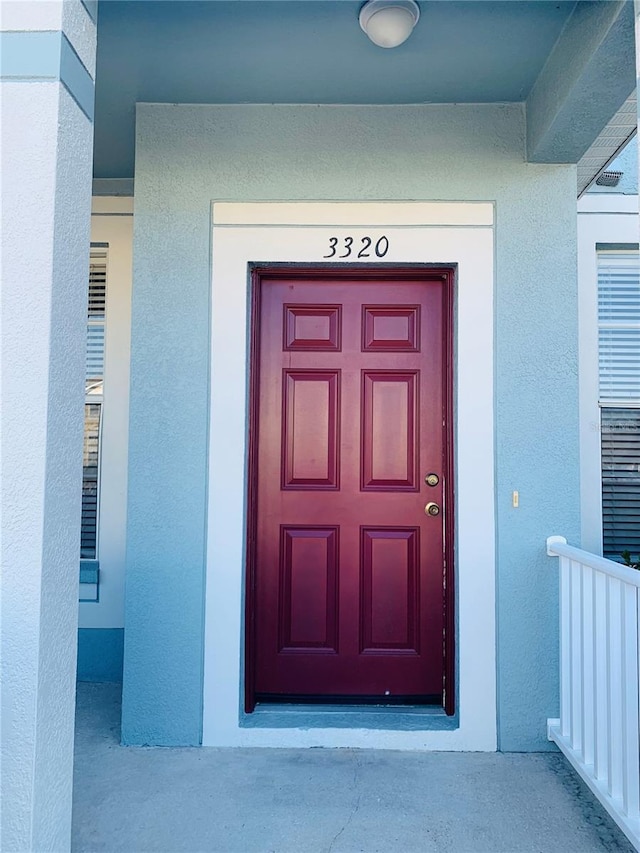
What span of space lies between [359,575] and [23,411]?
190 cm

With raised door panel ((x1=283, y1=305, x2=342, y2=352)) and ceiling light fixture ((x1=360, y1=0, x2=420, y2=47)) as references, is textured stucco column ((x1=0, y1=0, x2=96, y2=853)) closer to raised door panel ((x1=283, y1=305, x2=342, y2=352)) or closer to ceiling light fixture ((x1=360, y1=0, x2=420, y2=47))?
ceiling light fixture ((x1=360, y1=0, x2=420, y2=47))

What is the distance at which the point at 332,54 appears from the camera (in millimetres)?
2568

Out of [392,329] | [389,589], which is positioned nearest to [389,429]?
[392,329]

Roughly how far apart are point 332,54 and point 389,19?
1.21 ft

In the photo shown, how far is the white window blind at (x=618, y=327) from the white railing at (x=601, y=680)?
1.32 m

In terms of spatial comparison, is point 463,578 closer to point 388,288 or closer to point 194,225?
point 388,288

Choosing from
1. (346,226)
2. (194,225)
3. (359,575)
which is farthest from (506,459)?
(194,225)

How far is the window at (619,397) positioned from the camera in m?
3.58

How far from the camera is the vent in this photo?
3566 millimetres

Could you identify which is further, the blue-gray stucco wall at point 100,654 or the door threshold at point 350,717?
the blue-gray stucco wall at point 100,654

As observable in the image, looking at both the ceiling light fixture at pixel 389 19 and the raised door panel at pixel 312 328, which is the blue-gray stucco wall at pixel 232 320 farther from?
the ceiling light fixture at pixel 389 19

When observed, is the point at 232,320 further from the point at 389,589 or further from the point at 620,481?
the point at 620,481

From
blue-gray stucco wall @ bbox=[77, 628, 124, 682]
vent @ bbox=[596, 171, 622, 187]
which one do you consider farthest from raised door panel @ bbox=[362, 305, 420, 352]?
blue-gray stucco wall @ bbox=[77, 628, 124, 682]

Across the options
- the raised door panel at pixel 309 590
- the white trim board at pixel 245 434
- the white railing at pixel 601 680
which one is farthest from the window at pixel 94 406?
the white railing at pixel 601 680
